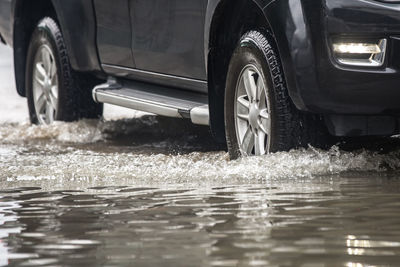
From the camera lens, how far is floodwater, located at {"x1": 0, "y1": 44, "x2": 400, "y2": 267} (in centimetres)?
354

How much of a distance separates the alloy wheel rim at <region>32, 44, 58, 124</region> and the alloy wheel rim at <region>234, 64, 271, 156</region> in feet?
8.71

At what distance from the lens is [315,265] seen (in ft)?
10.8

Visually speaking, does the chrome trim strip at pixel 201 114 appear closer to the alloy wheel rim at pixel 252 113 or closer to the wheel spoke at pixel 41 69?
the alloy wheel rim at pixel 252 113

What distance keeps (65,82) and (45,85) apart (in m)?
0.38

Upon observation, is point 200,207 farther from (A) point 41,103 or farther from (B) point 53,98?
(A) point 41,103

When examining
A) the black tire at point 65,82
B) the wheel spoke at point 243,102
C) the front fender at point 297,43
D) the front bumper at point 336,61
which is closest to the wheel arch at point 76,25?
the black tire at point 65,82

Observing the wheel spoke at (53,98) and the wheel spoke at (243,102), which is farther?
the wheel spoke at (53,98)

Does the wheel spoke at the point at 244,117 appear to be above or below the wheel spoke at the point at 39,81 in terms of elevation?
below

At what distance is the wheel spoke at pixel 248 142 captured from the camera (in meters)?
5.84

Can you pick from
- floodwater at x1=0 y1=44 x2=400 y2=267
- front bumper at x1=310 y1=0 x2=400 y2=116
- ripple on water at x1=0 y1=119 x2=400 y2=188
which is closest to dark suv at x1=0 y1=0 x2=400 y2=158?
front bumper at x1=310 y1=0 x2=400 y2=116

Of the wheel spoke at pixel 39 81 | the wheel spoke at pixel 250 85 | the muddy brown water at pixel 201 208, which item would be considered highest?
the wheel spoke at pixel 39 81

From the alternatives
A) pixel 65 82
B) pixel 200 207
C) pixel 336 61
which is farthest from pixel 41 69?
pixel 200 207

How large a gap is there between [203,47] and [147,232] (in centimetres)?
238

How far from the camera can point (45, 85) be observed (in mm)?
8500
